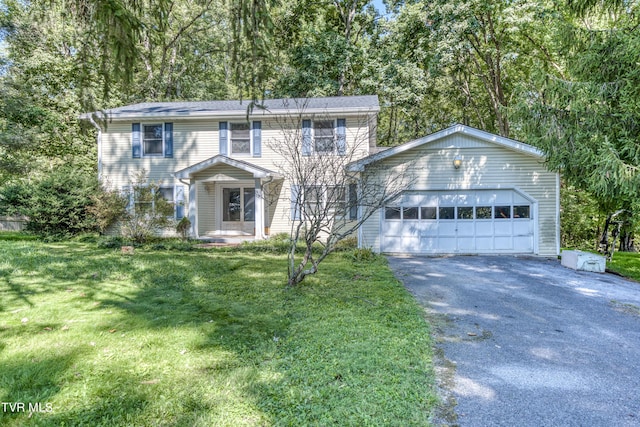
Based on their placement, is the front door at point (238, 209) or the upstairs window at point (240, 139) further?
the front door at point (238, 209)

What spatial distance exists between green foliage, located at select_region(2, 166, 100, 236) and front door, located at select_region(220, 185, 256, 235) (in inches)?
187

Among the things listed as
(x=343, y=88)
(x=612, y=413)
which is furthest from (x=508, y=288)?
(x=343, y=88)

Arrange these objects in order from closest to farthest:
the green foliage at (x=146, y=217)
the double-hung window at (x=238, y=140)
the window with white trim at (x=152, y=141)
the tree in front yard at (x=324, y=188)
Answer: the tree in front yard at (x=324, y=188) < the green foliage at (x=146, y=217) < the double-hung window at (x=238, y=140) < the window with white trim at (x=152, y=141)

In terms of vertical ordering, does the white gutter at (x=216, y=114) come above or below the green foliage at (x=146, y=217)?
above

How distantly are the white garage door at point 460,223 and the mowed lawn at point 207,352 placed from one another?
4658 millimetres

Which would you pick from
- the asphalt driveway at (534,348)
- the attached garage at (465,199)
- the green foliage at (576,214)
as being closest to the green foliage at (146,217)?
the attached garage at (465,199)

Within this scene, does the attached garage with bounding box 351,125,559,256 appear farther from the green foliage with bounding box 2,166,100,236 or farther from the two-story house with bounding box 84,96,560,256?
the green foliage with bounding box 2,166,100,236

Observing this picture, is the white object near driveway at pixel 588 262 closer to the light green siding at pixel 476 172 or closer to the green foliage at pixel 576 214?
the light green siding at pixel 476 172

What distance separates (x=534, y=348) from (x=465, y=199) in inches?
303

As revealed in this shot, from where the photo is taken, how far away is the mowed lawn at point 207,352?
8.33 ft

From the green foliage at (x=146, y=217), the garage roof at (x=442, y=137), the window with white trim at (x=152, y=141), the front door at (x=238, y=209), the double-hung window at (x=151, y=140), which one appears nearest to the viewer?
the garage roof at (x=442, y=137)

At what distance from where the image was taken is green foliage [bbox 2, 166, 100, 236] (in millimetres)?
12000

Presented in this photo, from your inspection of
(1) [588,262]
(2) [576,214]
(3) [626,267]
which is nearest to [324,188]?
(1) [588,262]

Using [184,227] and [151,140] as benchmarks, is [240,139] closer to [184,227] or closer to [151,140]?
[151,140]
